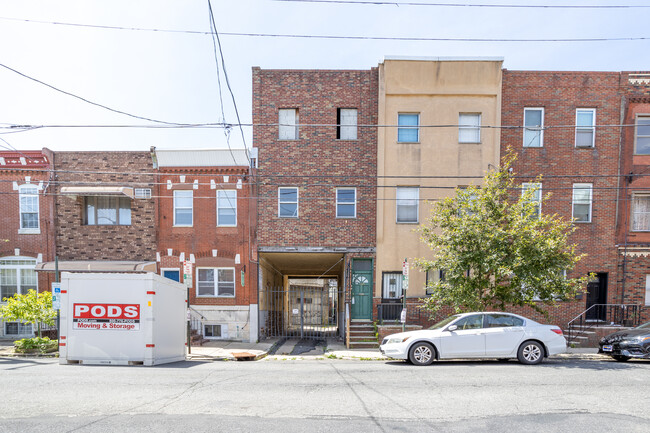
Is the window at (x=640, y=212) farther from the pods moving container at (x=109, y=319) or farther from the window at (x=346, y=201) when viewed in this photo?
the pods moving container at (x=109, y=319)

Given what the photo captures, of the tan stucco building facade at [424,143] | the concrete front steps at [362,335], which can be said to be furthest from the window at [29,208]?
the tan stucco building facade at [424,143]

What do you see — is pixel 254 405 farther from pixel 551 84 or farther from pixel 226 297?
pixel 551 84

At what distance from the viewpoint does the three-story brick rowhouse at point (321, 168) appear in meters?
15.6

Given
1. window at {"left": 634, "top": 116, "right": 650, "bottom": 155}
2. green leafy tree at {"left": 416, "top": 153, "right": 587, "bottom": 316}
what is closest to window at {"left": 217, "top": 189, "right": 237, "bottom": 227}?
green leafy tree at {"left": 416, "top": 153, "right": 587, "bottom": 316}

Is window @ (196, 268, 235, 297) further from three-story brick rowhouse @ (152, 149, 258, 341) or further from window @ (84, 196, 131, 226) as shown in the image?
window @ (84, 196, 131, 226)

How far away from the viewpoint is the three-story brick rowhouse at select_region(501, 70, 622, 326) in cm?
1517

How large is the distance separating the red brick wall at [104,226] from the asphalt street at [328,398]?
6822 mm

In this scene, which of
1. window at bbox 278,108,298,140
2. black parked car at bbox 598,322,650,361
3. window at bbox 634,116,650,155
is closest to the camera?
black parked car at bbox 598,322,650,361

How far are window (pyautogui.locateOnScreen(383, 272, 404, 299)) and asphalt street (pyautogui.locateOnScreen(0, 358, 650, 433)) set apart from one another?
18.9 feet

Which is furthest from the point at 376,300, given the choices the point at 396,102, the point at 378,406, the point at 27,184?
the point at 27,184

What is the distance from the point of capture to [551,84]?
604 inches

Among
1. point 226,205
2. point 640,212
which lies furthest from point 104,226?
point 640,212

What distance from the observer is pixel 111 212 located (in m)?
16.2

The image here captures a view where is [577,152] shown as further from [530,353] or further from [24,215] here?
[24,215]
